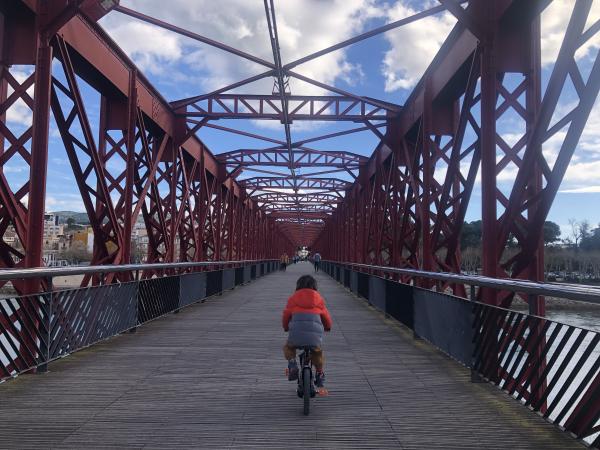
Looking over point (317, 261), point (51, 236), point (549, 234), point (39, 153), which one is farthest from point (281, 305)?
point (51, 236)

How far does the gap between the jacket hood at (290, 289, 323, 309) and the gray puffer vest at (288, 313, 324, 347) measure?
74mm

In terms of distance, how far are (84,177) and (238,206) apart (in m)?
23.9

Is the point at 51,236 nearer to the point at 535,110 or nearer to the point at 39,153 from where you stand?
the point at 39,153

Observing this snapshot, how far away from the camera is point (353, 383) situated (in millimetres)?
5570

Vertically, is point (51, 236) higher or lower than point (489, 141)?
higher

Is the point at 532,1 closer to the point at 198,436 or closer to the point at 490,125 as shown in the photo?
the point at 490,125

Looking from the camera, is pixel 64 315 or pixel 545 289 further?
pixel 64 315

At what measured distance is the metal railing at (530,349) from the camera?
3.64m

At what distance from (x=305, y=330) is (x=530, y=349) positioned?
1.70 metres

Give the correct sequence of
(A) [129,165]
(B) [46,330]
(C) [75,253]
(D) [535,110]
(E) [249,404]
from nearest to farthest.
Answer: (E) [249,404] → (B) [46,330] → (D) [535,110] → (A) [129,165] → (C) [75,253]

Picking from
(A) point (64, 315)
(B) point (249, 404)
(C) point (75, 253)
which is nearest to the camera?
(B) point (249, 404)

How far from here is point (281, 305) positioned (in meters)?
14.0

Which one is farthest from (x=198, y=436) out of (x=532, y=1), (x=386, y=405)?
(x=532, y=1)

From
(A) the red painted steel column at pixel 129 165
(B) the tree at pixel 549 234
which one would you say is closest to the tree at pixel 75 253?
(B) the tree at pixel 549 234
